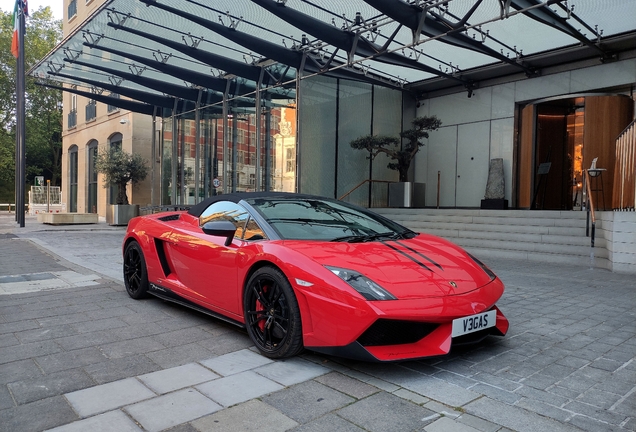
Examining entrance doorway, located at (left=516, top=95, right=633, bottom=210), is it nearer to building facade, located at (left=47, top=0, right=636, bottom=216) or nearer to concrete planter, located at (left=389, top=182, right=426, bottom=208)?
building facade, located at (left=47, top=0, right=636, bottom=216)

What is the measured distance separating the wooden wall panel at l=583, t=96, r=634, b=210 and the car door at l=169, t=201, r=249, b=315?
460 inches

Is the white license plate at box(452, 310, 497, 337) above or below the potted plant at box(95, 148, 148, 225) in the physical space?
below

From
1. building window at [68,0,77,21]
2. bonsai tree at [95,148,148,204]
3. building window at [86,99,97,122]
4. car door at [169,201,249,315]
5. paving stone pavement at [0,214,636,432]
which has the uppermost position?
building window at [68,0,77,21]

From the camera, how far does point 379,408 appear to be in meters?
2.50

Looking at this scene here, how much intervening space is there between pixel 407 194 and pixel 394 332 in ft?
47.7

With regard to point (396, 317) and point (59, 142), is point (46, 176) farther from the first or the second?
point (396, 317)

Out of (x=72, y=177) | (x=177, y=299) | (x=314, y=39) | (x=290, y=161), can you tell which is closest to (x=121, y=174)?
(x=290, y=161)

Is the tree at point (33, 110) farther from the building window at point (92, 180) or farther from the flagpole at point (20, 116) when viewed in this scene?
the flagpole at point (20, 116)

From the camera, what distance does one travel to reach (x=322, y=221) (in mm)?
3990

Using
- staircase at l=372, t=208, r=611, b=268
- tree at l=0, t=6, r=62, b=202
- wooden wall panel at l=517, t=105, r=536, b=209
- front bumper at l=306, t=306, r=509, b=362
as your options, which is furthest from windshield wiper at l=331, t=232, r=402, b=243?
tree at l=0, t=6, r=62, b=202

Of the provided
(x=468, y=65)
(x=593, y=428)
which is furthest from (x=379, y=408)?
(x=468, y=65)

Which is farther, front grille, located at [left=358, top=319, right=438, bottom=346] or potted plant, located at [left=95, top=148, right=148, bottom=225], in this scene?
potted plant, located at [left=95, top=148, right=148, bottom=225]

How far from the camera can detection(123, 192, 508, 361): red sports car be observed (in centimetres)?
287

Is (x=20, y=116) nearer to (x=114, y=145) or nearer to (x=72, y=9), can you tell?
(x=114, y=145)
